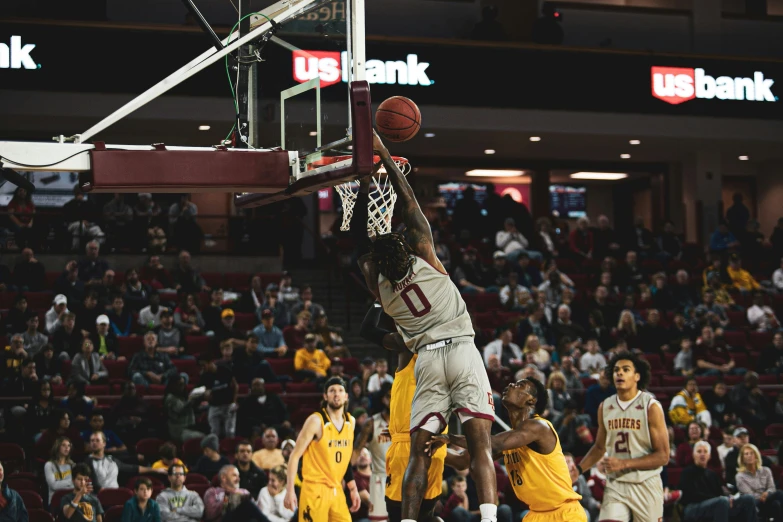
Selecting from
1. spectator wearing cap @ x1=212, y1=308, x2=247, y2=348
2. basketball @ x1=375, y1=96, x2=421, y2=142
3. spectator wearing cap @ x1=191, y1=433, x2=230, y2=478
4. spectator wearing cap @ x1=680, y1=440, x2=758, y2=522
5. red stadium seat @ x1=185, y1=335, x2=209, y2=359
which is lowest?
spectator wearing cap @ x1=680, y1=440, x2=758, y2=522

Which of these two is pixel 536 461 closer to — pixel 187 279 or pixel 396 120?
pixel 396 120

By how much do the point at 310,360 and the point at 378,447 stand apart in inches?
95.6

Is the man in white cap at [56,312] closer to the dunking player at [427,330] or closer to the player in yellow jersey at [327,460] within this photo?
the player in yellow jersey at [327,460]

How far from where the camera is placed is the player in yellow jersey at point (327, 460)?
8.80 metres

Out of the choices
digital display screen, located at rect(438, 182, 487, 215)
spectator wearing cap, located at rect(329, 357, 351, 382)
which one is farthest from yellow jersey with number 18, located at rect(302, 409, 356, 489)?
digital display screen, located at rect(438, 182, 487, 215)

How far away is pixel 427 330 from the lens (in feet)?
21.3

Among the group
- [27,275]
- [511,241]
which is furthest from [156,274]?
[511,241]

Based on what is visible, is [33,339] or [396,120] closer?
[396,120]

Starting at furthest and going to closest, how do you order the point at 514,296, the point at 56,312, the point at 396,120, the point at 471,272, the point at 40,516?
the point at 471,272 → the point at 514,296 → the point at 56,312 → the point at 40,516 → the point at 396,120

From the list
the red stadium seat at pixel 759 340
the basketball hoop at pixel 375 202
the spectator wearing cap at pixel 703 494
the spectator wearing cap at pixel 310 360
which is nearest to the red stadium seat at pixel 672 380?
the red stadium seat at pixel 759 340

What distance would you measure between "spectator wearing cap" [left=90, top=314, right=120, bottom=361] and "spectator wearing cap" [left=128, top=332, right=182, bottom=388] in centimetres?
45

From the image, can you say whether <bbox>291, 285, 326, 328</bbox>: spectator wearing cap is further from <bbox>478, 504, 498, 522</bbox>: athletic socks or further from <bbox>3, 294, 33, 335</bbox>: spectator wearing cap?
<bbox>478, 504, 498, 522</bbox>: athletic socks

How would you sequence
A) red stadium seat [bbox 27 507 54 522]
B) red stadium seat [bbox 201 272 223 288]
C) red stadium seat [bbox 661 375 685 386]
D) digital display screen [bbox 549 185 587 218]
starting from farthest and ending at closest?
digital display screen [bbox 549 185 587 218] → red stadium seat [bbox 201 272 223 288] → red stadium seat [bbox 661 375 685 386] → red stadium seat [bbox 27 507 54 522]

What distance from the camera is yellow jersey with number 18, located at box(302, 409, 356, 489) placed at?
8.89 meters
